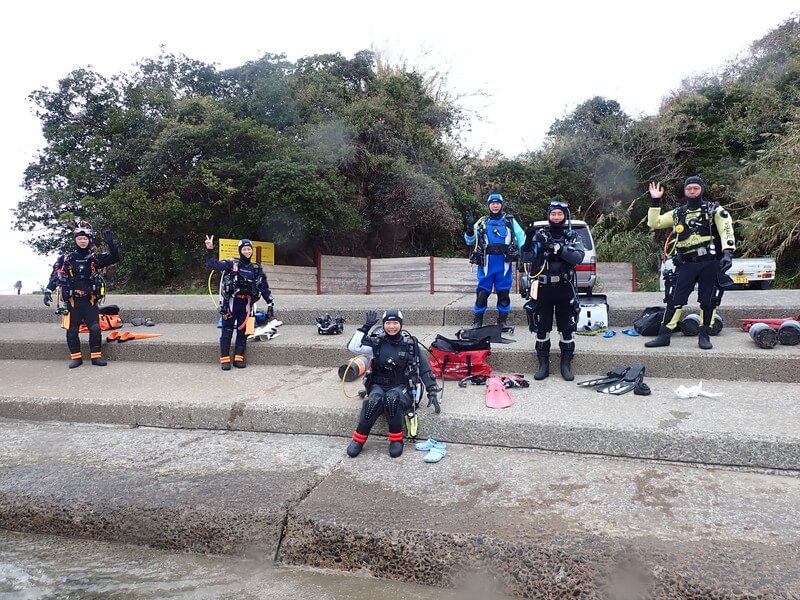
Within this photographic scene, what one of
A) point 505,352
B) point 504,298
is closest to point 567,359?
point 505,352

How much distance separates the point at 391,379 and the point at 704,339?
366 cm

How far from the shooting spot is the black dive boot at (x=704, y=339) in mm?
5613

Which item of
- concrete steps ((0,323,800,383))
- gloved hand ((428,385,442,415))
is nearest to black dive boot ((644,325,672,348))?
concrete steps ((0,323,800,383))

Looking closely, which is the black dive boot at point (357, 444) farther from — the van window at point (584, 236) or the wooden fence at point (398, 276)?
the wooden fence at point (398, 276)

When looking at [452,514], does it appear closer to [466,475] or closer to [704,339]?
[466,475]

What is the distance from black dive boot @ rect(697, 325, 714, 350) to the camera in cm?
561

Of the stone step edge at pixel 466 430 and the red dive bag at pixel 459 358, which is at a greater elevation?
the red dive bag at pixel 459 358

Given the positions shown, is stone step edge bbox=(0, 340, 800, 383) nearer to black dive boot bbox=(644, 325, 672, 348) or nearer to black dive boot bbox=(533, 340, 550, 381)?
black dive boot bbox=(644, 325, 672, 348)

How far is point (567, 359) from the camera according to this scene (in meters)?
5.55

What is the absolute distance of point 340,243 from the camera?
1798 centimetres

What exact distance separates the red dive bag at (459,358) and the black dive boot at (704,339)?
2.33 m

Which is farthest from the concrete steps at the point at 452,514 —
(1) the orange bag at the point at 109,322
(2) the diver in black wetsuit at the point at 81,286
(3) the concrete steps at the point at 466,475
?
(1) the orange bag at the point at 109,322

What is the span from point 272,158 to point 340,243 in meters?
3.69

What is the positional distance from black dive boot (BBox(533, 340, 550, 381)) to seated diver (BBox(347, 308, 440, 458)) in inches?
62.0
